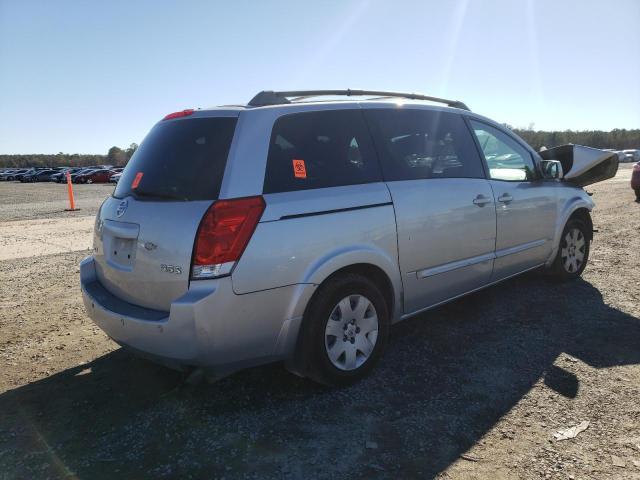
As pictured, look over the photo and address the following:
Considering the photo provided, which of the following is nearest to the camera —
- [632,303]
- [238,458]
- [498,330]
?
[238,458]

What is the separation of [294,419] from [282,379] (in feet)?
1.76

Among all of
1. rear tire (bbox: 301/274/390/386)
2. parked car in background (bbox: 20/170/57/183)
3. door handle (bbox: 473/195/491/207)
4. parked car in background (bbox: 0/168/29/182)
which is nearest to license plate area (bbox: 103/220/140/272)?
rear tire (bbox: 301/274/390/386)

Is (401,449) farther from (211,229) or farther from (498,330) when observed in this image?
(498,330)

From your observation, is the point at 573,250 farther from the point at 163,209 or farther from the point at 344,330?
the point at 163,209

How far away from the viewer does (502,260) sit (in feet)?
14.2

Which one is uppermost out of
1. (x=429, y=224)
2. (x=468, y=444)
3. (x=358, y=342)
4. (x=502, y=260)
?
(x=429, y=224)

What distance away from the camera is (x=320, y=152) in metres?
3.12

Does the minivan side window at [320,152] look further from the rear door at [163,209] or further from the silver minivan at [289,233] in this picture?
the rear door at [163,209]

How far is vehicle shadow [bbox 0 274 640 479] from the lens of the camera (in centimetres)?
249

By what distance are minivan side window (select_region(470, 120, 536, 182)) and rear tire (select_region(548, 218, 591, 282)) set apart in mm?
973

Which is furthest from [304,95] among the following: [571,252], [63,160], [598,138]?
[63,160]

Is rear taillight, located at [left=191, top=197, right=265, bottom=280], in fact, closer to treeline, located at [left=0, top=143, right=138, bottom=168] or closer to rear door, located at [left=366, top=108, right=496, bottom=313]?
rear door, located at [left=366, top=108, right=496, bottom=313]

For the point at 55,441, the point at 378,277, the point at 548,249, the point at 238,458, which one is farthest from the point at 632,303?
the point at 55,441

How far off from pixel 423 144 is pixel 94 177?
46.7 meters
